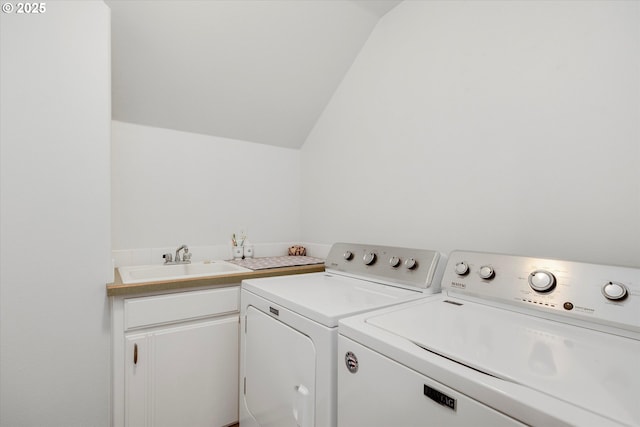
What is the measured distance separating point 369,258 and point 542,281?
2.63 ft

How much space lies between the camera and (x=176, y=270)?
2055 mm

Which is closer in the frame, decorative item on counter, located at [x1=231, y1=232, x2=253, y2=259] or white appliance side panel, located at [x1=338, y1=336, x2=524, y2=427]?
white appliance side panel, located at [x1=338, y1=336, x2=524, y2=427]

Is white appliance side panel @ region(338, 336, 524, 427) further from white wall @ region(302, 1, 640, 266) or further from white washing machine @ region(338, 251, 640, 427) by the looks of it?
white wall @ region(302, 1, 640, 266)

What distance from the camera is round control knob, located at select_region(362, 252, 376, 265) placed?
1675 millimetres

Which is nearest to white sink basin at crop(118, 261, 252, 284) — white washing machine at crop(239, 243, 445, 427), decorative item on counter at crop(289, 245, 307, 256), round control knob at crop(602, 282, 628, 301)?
white washing machine at crop(239, 243, 445, 427)

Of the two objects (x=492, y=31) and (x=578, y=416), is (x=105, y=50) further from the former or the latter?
(x=578, y=416)

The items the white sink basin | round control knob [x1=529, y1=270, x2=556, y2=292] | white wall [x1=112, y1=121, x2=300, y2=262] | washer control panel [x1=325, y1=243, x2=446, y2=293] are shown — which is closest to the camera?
round control knob [x1=529, y1=270, x2=556, y2=292]

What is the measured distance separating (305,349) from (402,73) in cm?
169

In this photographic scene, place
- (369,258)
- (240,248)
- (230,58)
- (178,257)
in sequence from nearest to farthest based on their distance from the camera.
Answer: (369,258) → (230,58) → (178,257) → (240,248)

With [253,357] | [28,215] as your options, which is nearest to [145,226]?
[28,215]

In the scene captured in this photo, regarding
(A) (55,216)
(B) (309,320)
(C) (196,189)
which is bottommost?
(B) (309,320)

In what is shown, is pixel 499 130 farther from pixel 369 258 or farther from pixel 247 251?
pixel 247 251

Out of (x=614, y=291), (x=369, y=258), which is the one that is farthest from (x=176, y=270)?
(x=614, y=291)

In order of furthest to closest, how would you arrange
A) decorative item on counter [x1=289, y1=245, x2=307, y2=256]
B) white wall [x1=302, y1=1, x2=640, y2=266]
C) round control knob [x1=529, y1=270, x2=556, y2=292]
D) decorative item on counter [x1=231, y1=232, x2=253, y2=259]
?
decorative item on counter [x1=289, y1=245, x2=307, y2=256], decorative item on counter [x1=231, y1=232, x2=253, y2=259], white wall [x1=302, y1=1, x2=640, y2=266], round control knob [x1=529, y1=270, x2=556, y2=292]
